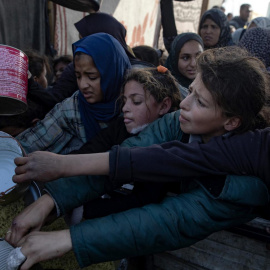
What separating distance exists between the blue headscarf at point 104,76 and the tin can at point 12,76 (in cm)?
38

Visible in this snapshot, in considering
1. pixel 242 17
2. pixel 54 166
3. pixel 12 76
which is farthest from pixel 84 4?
pixel 242 17

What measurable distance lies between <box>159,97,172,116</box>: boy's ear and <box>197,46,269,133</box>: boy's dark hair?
55 cm

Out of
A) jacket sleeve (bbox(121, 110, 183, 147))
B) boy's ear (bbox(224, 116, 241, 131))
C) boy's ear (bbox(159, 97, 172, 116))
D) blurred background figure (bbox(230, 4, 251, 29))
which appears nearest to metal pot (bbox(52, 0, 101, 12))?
boy's ear (bbox(159, 97, 172, 116))

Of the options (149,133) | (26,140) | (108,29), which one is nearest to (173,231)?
(149,133)

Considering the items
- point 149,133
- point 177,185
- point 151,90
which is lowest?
point 177,185

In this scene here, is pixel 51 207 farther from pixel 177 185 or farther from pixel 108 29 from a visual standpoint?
pixel 108 29

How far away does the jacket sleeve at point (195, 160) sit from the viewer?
1.11m

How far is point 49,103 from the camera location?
7.23 ft

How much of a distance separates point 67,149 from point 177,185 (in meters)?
0.90

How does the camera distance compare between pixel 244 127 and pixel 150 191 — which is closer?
pixel 244 127

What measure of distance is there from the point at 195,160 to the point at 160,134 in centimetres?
33

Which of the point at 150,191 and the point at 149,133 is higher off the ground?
the point at 149,133

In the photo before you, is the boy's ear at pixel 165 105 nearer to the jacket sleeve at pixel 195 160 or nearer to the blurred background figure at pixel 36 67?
the jacket sleeve at pixel 195 160

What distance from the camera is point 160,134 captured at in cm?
143
